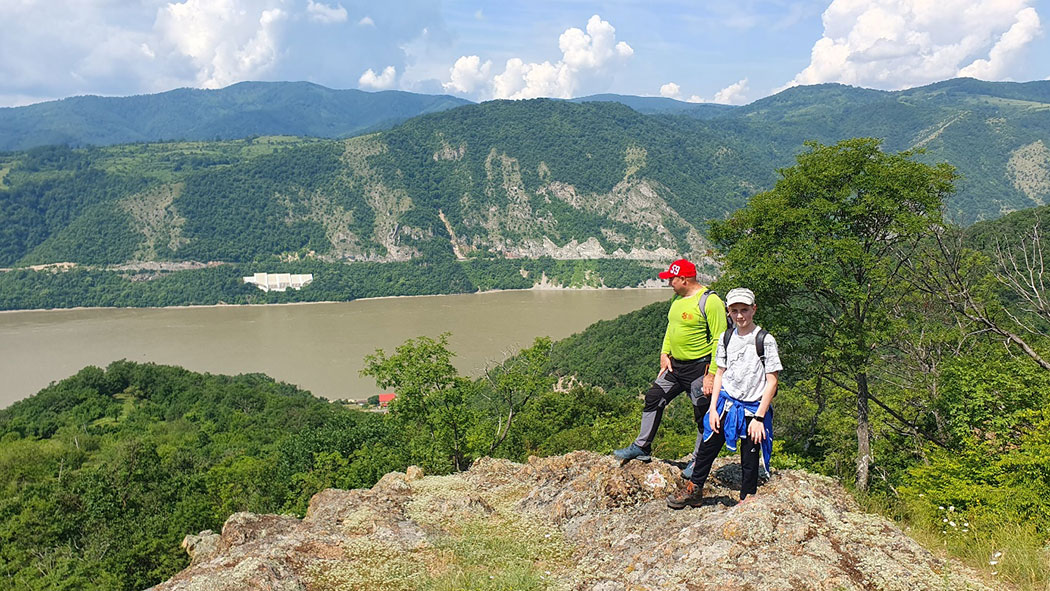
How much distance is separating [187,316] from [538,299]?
61.3 metres

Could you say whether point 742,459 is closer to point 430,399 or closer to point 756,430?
point 756,430

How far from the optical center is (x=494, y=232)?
152 m

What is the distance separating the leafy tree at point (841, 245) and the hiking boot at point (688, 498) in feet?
15.4

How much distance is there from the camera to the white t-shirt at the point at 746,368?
478 centimetres

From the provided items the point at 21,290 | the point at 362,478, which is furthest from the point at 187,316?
the point at 362,478

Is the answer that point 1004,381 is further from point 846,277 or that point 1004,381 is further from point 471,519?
point 471,519

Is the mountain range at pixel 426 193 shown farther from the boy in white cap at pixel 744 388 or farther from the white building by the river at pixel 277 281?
the boy in white cap at pixel 744 388

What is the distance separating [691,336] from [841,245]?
4.74m

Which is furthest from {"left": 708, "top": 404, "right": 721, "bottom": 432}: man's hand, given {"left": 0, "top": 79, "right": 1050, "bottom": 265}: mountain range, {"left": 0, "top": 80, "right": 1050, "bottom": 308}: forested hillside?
{"left": 0, "top": 79, "right": 1050, "bottom": 265}: mountain range

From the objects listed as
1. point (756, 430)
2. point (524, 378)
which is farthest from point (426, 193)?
point (756, 430)

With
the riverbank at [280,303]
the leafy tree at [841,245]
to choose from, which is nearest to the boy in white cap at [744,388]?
the leafy tree at [841,245]

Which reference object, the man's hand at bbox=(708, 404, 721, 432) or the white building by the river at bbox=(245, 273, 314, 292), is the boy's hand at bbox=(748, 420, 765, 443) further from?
the white building by the river at bbox=(245, 273, 314, 292)

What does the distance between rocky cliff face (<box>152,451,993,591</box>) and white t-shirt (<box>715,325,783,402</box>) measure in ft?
3.09

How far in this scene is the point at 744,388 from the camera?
4824mm
